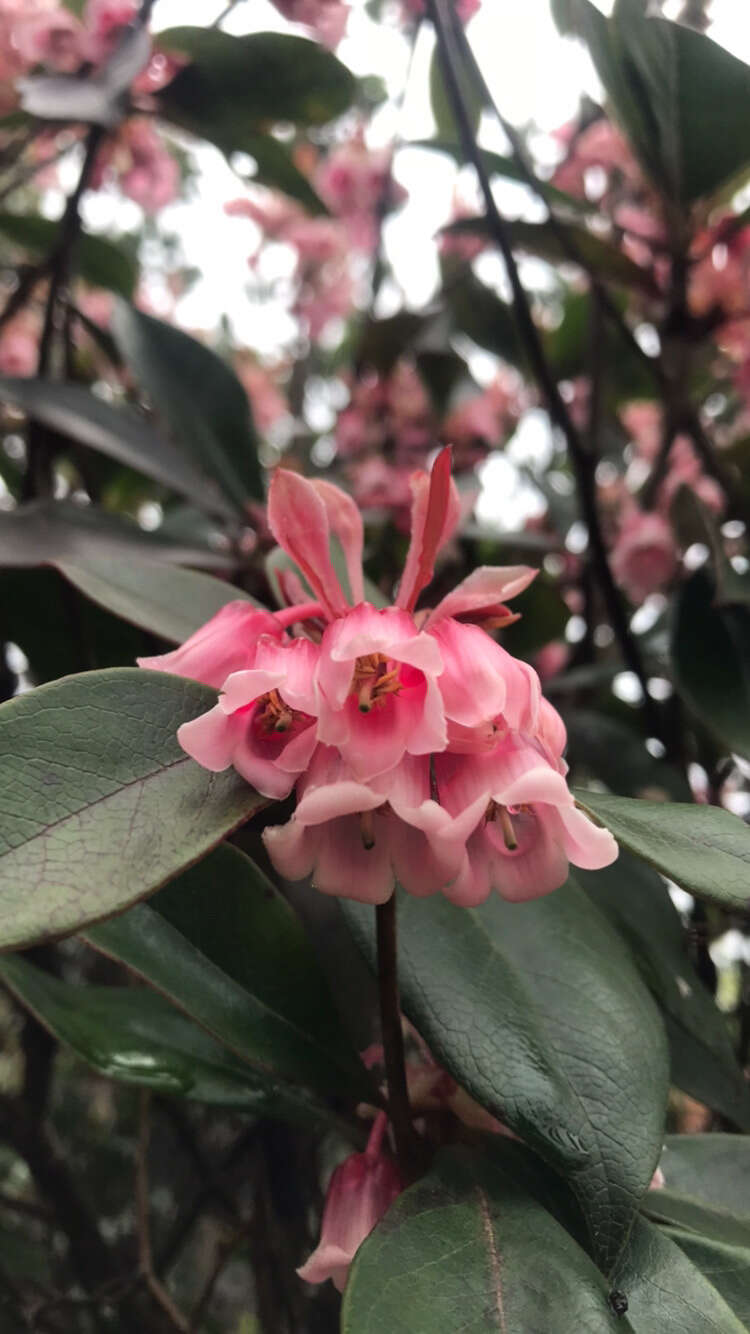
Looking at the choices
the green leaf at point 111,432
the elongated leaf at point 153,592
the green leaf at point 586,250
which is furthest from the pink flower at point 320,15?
the elongated leaf at point 153,592

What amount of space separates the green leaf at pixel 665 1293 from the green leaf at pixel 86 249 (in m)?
1.04

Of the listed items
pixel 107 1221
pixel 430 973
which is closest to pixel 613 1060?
pixel 430 973

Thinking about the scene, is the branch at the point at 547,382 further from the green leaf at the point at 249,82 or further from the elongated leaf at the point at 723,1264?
the elongated leaf at the point at 723,1264

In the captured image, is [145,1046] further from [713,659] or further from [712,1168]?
[713,659]

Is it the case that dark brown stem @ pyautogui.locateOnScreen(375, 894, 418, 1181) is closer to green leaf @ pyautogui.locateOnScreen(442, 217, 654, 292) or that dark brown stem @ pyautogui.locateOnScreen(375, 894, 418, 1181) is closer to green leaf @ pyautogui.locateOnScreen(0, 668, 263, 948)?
green leaf @ pyautogui.locateOnScreen(0, 668, 263, 948)

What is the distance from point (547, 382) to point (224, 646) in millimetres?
467

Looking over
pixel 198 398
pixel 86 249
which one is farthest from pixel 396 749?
pixel 86 249

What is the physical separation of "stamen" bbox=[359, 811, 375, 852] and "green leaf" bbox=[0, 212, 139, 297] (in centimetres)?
92

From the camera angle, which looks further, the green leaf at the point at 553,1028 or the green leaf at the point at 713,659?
the green leaf at the point at 713,659

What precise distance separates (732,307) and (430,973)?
2.42ft

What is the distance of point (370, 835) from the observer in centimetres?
34

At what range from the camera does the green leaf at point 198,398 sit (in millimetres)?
835

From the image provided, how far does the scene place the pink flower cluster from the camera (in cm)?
32

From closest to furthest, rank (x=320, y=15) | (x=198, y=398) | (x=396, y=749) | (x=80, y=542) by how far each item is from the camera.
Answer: (x=396, y=749) < (x=80, y=542) < (x=198, y=398) < (x=320, y=15)
